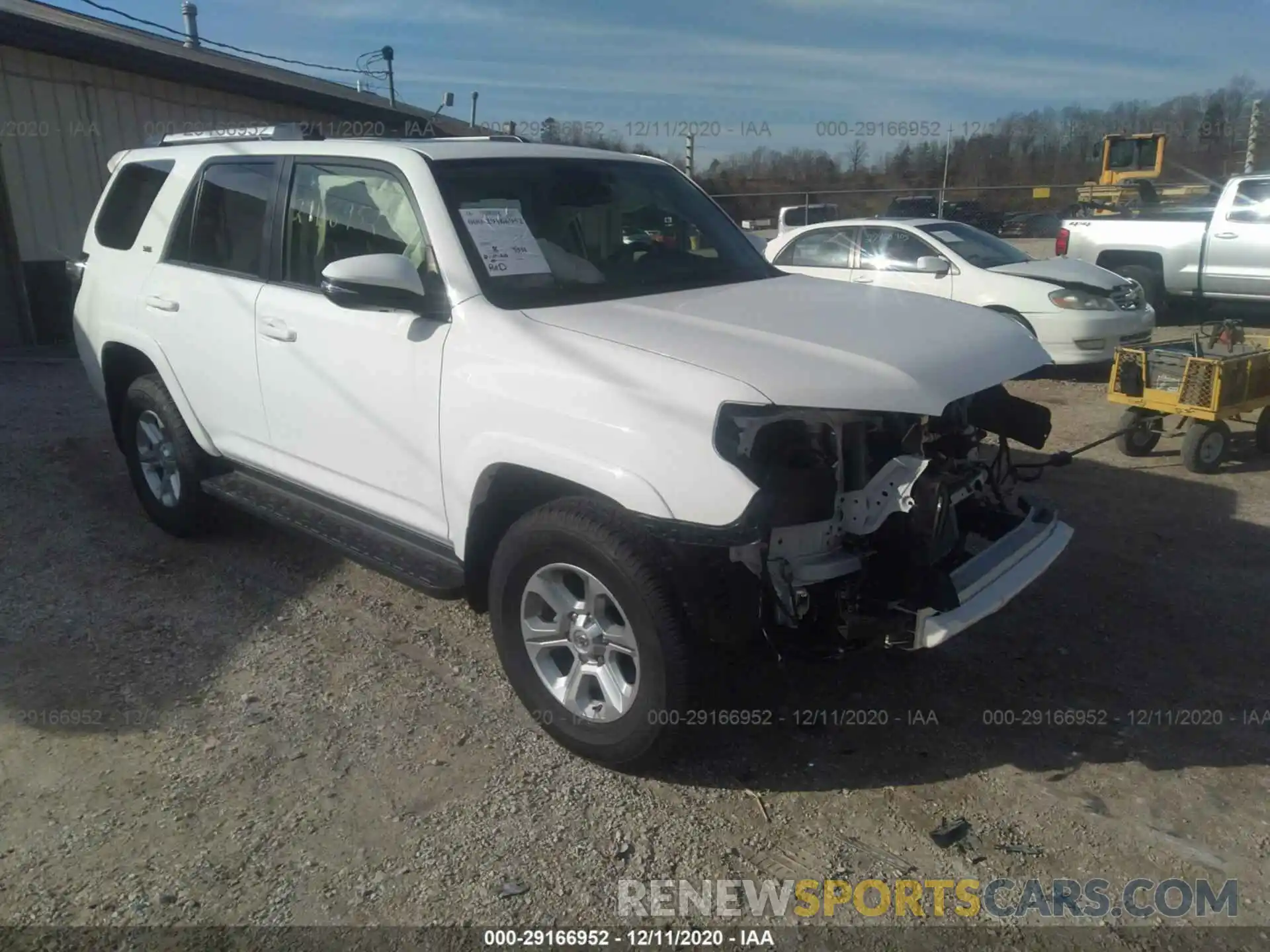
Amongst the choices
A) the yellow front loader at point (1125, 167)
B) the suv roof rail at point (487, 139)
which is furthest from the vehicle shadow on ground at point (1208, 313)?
the yellow front loader at point (1125, 167)

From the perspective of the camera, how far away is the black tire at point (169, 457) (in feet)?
16.3

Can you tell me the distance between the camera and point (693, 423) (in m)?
2.76

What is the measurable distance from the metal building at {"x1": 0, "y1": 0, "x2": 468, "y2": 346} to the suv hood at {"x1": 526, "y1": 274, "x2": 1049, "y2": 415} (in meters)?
7.50

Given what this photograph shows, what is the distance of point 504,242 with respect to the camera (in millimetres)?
3576

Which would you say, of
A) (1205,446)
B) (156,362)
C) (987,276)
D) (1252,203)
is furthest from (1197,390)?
(1252,203)

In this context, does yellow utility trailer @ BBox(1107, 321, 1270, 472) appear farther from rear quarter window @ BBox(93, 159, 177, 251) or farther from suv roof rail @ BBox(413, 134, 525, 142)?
rear quarter window @ BBox(93, 159, 177, 251)

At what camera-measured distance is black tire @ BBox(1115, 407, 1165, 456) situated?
680cm

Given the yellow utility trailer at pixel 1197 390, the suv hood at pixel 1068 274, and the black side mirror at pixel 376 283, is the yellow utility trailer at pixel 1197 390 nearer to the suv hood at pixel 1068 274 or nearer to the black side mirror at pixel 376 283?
the suv hood at pixel 1068 274

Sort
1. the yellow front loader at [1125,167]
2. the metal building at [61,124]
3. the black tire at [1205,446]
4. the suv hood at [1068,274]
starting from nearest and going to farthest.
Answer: the black tire at [1205,446], the suv hood at [1068,274], the metal building at [61,124], the yellow front loader at [1125,167]

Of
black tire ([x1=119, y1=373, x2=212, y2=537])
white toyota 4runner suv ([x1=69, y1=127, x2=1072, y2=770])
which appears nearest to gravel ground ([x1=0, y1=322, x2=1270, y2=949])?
black tire ([x1=119, y1=373, x2=212, y2=537])

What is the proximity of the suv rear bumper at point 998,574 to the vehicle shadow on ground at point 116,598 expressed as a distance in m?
2.83

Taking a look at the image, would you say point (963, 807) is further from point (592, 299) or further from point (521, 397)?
point (592, 299)

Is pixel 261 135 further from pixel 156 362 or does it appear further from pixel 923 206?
pixel 923 206

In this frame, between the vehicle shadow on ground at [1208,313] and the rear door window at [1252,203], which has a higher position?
the rear door window at [1252,203]
